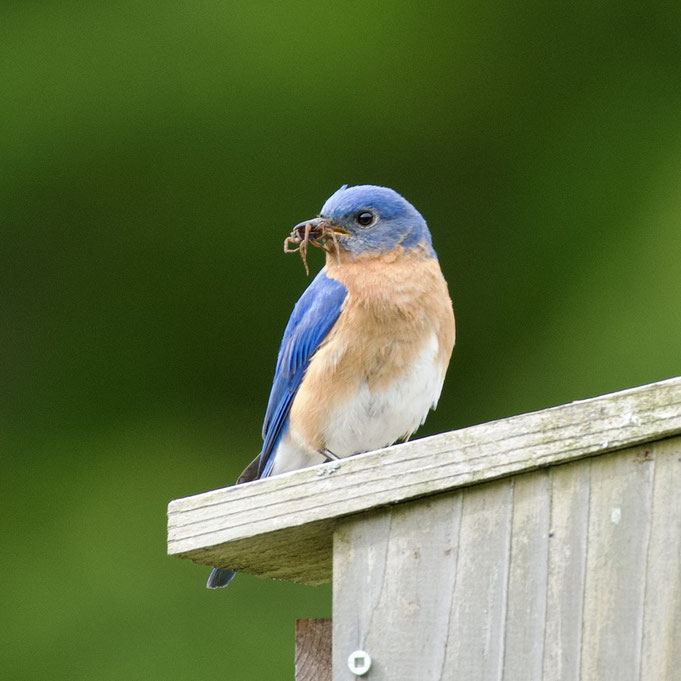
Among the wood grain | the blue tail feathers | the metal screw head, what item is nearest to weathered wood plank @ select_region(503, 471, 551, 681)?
the wood grain

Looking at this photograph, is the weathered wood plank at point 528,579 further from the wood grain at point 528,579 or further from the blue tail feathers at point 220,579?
the blue tail feathers at point 220,579

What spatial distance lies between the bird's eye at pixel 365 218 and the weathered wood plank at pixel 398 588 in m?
1.42

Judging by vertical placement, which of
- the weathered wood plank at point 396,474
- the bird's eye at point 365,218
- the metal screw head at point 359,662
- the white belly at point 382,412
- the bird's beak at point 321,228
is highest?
the bird's eye at point 365,218

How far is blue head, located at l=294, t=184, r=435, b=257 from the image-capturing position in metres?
3.56

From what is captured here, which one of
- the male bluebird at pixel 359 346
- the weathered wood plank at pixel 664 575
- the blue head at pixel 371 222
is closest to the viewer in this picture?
the weathered wood plank at pixel 664 575

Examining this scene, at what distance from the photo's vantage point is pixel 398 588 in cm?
226

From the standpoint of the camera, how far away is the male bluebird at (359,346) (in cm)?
329

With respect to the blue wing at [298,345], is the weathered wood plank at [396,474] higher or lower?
lower

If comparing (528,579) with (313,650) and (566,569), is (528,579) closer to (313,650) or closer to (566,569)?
(566,569)

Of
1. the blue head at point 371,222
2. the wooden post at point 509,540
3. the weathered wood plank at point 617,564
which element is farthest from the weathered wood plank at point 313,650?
the blue head at point 371,222

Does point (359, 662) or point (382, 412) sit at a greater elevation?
point (382, 412)

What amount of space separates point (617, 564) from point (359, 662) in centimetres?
46

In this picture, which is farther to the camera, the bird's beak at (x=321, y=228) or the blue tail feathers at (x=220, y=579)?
the bird's beak at (x=321, y=228)

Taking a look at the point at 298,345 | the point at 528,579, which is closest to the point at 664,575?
the point at 528,579
